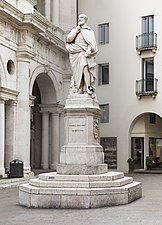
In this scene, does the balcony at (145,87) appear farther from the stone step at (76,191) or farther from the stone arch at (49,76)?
the stone step at (76,191)

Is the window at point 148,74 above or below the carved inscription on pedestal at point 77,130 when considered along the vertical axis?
above

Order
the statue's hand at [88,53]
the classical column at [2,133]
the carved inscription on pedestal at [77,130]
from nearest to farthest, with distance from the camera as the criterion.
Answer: the carved inscription on pedestal at [77,130] → the statue's hand at [88,53] → the classical column at [2,133]

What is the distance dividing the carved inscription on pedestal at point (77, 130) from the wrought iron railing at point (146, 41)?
20671 mm

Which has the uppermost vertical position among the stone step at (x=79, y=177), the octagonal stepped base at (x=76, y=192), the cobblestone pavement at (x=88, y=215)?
the stone step at (x=79, y=177)

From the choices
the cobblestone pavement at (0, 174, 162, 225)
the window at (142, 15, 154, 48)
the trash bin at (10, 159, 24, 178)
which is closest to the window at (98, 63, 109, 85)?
the window at (142, 15, 154, 48)

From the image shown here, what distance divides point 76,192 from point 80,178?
0.70m

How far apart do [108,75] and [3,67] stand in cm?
1368

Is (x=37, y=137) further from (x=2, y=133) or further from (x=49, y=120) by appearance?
(x=2, y=133)

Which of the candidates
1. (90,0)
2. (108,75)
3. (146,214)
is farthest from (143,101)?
(146,214)

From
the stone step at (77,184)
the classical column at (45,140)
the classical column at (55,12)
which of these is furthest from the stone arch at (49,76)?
the stone step at (77,184)

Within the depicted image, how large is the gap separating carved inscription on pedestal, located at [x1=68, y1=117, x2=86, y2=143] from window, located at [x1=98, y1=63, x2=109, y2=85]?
22373mm

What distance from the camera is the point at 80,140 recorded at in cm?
1396

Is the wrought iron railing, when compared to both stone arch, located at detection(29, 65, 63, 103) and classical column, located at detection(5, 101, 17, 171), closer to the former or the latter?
stone arch, located at detection(29, 65, 63, 103)

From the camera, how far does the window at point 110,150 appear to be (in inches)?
1393
